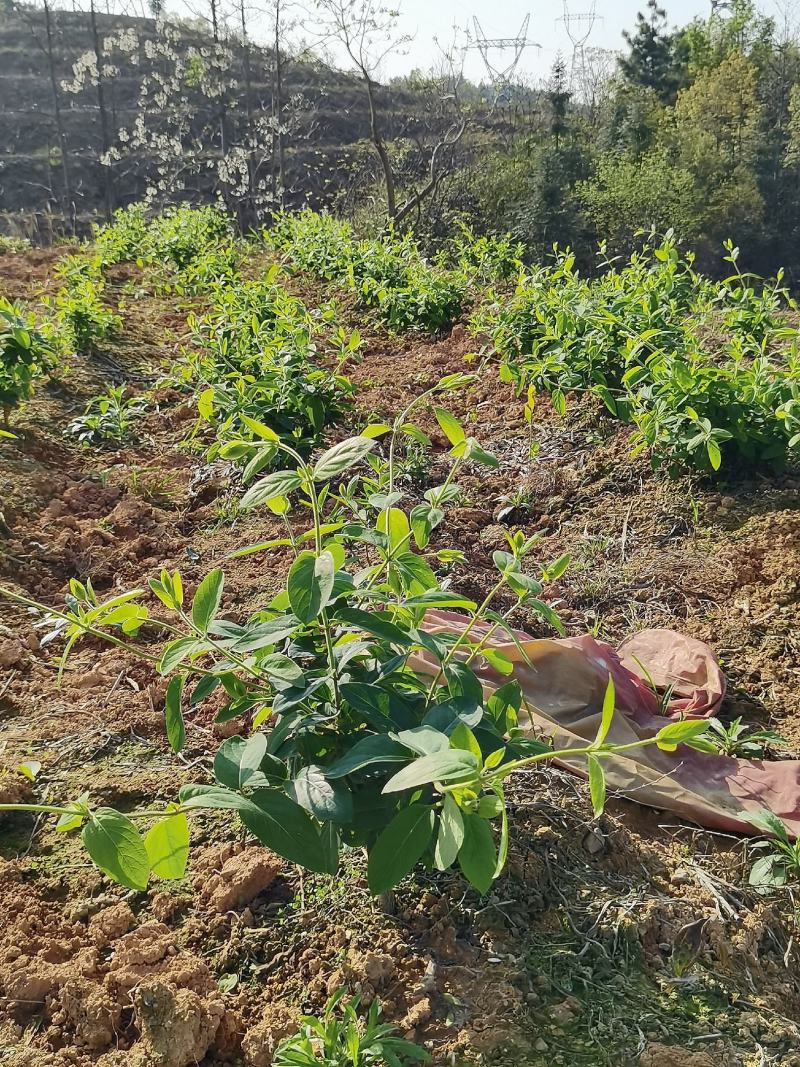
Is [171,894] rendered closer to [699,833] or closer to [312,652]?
[312,652]

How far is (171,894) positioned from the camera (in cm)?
159

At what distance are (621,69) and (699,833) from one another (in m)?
32.2

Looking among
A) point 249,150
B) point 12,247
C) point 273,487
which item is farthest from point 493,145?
point 273,487

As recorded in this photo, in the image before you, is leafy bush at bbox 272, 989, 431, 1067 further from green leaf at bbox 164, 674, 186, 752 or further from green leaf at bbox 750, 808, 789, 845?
green leaf at bbox 750, 808, 789, 845

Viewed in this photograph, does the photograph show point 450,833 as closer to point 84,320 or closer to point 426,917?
point 426,917

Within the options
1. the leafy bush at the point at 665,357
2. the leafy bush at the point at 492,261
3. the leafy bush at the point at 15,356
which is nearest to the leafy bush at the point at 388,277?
the leafy bush at the point at 492,261

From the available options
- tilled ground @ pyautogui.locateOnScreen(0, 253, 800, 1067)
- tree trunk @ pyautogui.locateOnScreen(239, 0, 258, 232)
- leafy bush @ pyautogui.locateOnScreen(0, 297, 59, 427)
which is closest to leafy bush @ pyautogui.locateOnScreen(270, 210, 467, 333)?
leafy bush @ pyautogui.locateOnScreen(0, 297, 59, 427)

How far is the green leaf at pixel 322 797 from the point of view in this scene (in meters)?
1.11

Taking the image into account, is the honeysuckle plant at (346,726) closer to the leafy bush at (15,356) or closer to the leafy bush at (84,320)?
the leafy bush at (15,356)

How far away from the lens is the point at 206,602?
1.28 meters

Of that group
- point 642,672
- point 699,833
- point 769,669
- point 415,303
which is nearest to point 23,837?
point 699,833

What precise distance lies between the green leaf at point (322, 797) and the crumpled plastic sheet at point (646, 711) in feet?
2.41

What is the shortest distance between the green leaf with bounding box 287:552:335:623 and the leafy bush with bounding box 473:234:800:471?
2033 millimetres

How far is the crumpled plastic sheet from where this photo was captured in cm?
192
